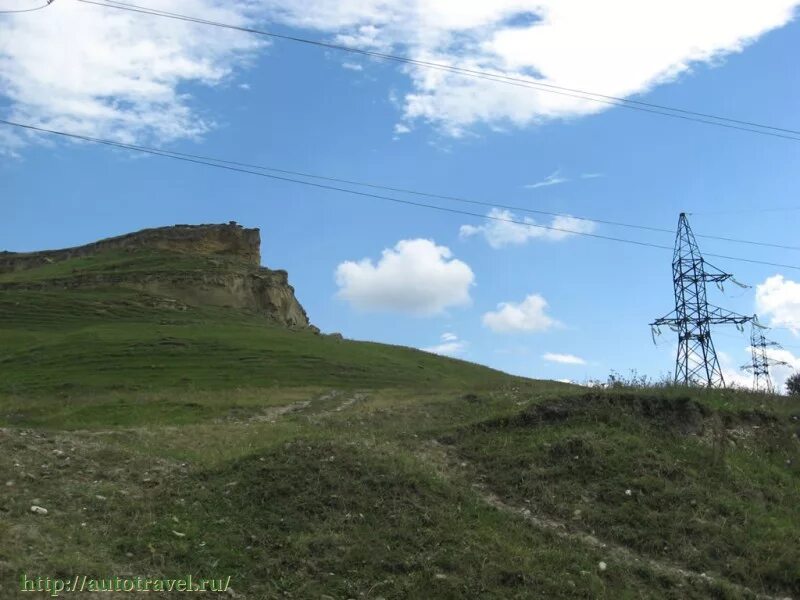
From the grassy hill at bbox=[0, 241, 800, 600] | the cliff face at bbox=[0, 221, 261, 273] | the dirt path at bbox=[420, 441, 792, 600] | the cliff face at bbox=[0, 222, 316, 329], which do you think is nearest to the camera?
the grassy hill at bbox=[0, 241, 800, 600]

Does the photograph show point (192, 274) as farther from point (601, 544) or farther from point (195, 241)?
point (601, 544)

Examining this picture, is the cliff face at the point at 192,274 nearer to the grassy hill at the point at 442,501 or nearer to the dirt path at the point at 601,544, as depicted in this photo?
the grassy hill at the point at 442,501

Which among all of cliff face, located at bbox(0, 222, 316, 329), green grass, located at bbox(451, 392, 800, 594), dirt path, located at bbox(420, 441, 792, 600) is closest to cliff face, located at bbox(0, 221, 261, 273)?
cliff face, located at bbox(0, 222, 316, 329)

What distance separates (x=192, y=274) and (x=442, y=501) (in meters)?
50.6

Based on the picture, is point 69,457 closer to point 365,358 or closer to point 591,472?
point 591,472

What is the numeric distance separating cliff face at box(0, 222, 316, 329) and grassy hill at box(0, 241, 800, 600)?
3891 cm

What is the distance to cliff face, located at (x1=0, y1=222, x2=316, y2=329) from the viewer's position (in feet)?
187

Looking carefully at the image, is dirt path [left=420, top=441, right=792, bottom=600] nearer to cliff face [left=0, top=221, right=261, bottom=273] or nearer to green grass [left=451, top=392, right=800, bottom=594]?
green grass [left=451, top=392, right=800, bottom=594]

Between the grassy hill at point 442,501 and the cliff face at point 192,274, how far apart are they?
38906 millimetres

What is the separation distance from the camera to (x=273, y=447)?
495 inches

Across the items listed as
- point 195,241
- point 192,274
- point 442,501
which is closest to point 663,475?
point 442,501

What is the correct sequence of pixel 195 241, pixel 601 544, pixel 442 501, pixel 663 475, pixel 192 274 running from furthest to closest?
pixel 195 241 → pixel 192 274 → pixel 663 475 → pixel 442 501 → pixel 601 544

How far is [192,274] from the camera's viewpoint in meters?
58.3

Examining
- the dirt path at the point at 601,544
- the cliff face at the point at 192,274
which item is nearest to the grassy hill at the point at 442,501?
the dirt path at the point at 601,544
